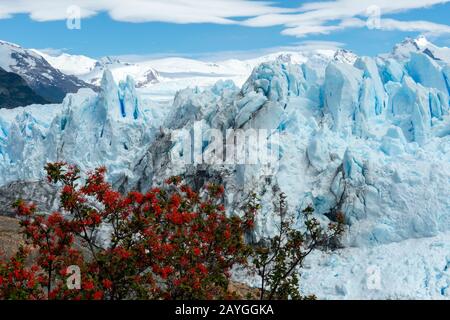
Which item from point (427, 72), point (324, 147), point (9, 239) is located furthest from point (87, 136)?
point (427, 72)

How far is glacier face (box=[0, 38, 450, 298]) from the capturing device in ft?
117

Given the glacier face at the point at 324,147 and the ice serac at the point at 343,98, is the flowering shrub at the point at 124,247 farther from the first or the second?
the ice serac at the point at 343,98

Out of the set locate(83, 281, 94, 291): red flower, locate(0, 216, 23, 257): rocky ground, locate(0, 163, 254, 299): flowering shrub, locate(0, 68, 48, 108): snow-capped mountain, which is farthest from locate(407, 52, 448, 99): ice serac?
locate(0, 68, 48, 108): snow-capped mountain

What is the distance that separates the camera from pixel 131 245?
1075 centimetres

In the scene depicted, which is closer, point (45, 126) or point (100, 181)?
point (100, 181)

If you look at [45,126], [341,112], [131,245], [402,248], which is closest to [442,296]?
[402,248]

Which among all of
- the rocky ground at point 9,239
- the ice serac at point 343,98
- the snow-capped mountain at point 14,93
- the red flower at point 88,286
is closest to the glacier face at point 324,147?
the ice serac at point 343,98

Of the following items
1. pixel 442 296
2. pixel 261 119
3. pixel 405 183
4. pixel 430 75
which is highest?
pixel 430 75

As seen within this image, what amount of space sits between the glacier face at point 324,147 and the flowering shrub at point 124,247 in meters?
22.2

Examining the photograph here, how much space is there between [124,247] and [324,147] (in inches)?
1300

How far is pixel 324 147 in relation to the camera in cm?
4200

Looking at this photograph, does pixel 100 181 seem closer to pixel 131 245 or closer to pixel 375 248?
pixel 131 245
